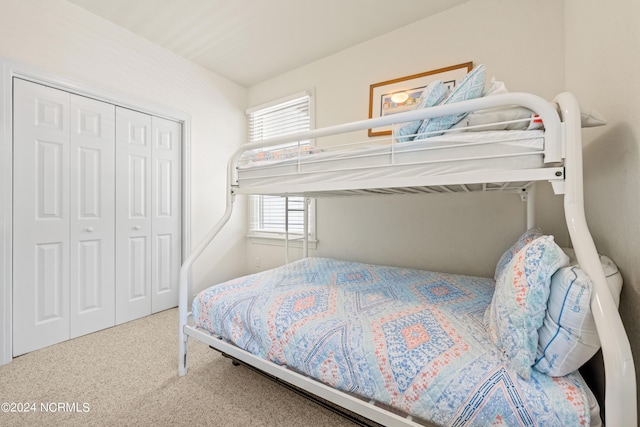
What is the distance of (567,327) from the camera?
0.76 m

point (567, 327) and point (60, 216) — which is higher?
point (60, 216)

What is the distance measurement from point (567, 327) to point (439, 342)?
0.37 meters

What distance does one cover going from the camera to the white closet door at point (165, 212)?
2602 millimetres

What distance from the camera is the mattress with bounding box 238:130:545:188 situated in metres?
1.00

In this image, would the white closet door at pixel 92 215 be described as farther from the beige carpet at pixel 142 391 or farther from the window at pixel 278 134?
the window at pixel 278 134

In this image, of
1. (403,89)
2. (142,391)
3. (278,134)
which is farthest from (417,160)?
(278,134)

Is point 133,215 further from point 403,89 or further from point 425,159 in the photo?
point 403,89

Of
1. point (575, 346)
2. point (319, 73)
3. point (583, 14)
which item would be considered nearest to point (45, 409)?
point (575, 346)

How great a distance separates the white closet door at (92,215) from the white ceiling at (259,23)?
A: 2.54 ft

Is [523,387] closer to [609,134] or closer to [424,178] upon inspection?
[424,178]

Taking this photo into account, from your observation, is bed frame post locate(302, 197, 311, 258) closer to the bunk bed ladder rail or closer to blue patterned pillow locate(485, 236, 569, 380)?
the bunk bed ladder rail

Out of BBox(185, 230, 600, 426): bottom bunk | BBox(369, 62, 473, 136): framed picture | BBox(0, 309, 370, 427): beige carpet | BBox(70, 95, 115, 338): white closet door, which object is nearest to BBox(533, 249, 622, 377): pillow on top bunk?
BBox(185, 230, 600, 426): bottom bunk

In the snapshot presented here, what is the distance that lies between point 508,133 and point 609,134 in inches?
20.5

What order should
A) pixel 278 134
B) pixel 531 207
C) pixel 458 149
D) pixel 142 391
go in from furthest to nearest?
pixel 278 134 → pixel 531 207 → pixel 142 391 → pixel 458 149
